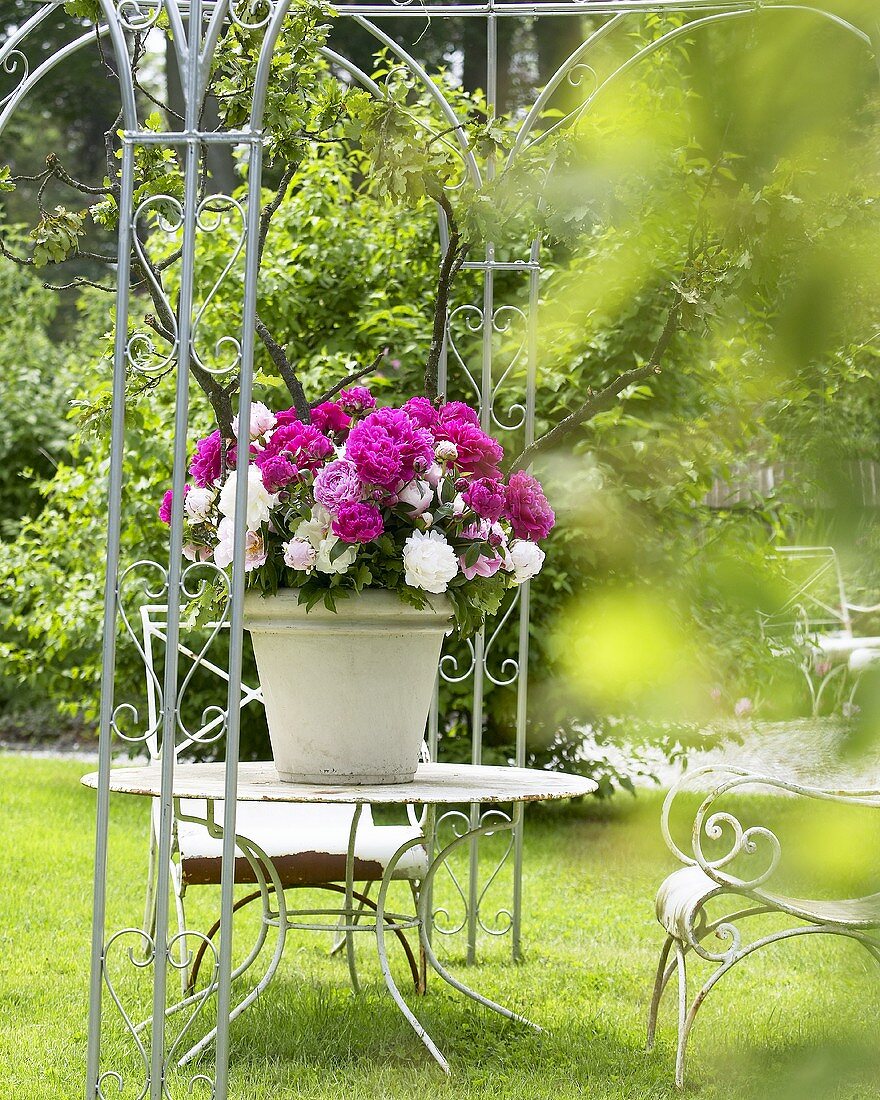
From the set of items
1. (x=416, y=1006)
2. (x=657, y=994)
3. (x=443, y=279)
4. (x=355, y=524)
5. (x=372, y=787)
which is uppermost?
(x=443, y=279)

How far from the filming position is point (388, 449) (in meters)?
2.42

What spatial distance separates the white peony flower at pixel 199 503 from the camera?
8.27 ft

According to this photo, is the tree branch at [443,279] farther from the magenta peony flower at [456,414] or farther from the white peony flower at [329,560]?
the white peony flower at [329,560]

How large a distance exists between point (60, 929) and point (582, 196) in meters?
3.54

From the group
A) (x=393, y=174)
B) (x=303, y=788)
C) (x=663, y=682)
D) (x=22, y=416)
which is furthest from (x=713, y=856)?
(x=22, y=416)

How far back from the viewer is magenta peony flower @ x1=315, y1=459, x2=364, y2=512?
239cm

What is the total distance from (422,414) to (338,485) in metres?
0.28

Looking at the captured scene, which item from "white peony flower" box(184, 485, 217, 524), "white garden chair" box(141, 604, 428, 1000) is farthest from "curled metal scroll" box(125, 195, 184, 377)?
"white garden chair" box(141, 604, 428, 1000)

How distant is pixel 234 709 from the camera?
192cm

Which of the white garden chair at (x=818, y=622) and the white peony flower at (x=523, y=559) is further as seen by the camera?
the white peony flower at (x=523, y=559)

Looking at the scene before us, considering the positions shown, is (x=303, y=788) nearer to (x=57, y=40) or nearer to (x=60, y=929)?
(x=60, y=929)

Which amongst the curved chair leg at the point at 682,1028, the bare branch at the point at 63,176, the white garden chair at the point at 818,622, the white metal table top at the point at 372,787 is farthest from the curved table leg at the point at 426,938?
the white garden chair at the point at 818,622

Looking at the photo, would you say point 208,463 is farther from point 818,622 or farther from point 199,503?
point 818,622

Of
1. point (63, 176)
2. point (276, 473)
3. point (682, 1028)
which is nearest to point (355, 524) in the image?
point (276, 473)
